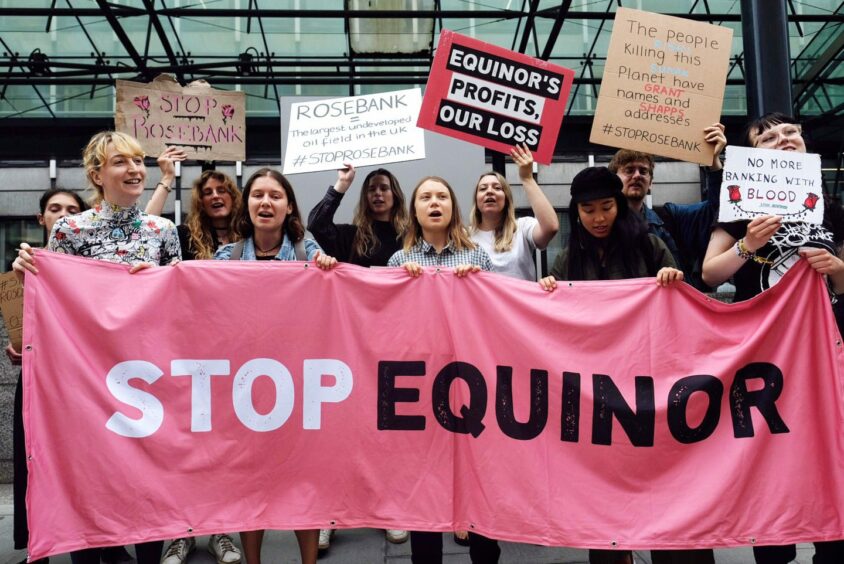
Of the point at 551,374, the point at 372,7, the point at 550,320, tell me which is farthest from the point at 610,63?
the point at 372,7

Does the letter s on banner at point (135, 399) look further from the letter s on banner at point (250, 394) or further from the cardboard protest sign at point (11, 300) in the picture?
the cardboard protest sign at point (11, 300)

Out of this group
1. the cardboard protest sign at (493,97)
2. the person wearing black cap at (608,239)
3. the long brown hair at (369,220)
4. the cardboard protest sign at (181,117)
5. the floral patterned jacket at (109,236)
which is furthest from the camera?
the cardboard protest sign at (181,117)

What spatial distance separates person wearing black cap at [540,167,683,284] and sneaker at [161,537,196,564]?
230 centimetres

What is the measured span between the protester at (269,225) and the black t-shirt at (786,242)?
1.90 meters

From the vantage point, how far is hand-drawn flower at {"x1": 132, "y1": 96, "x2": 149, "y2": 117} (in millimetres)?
4180

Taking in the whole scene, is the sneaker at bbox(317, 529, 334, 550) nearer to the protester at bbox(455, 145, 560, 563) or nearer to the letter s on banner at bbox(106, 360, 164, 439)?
the protester at bbox(455, 145, 560, 563)

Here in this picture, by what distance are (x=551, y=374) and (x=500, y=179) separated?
1.38m

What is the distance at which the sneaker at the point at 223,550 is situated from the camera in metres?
3.31

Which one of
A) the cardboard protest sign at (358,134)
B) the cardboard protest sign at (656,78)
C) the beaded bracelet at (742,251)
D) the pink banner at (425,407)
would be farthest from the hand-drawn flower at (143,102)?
the beaded bracelet at (742,251)

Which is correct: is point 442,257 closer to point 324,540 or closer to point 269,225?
point 269,225

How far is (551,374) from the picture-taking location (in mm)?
2805

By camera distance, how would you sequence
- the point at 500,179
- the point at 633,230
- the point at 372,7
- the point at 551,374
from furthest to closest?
the point at 372,7 < the point at 500,179 < the point at 633,230 < the point at 551,374

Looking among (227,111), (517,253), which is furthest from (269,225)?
(227,111)

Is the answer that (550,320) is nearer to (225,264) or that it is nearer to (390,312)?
(390,312)
